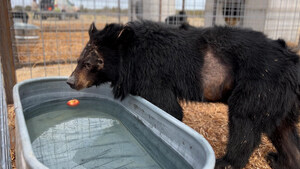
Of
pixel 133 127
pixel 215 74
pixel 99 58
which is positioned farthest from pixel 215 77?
pixel 99 58

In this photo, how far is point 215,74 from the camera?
110 inches

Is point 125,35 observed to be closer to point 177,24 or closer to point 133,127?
point 133,127

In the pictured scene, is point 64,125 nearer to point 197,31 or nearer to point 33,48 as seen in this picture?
point 197,31

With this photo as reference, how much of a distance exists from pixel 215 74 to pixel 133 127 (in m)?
1.17

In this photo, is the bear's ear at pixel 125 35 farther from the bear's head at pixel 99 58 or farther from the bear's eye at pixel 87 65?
the bear's eye at pixel 87 65

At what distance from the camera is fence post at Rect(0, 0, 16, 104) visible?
3.86 meters

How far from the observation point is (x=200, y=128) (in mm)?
3805

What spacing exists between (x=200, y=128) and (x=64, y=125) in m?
2.02

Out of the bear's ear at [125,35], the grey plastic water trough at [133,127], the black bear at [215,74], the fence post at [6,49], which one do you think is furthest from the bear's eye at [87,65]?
the fence post at [6,49]

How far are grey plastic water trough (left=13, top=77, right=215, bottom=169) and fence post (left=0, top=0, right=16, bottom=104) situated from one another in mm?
1100

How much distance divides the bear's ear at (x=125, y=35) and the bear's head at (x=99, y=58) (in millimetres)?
35

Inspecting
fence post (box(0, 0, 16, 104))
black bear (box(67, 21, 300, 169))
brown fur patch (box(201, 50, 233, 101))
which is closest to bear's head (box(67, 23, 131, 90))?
black bear (box(67, 21, 300, 169))

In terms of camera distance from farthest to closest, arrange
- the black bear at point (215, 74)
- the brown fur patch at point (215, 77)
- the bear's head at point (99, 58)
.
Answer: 1. the bear's head at point (99, 58)
2. the brown fur patch at point (215, 77)
3. the black bear at point (215, 74)

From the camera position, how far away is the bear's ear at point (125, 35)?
2.84m
